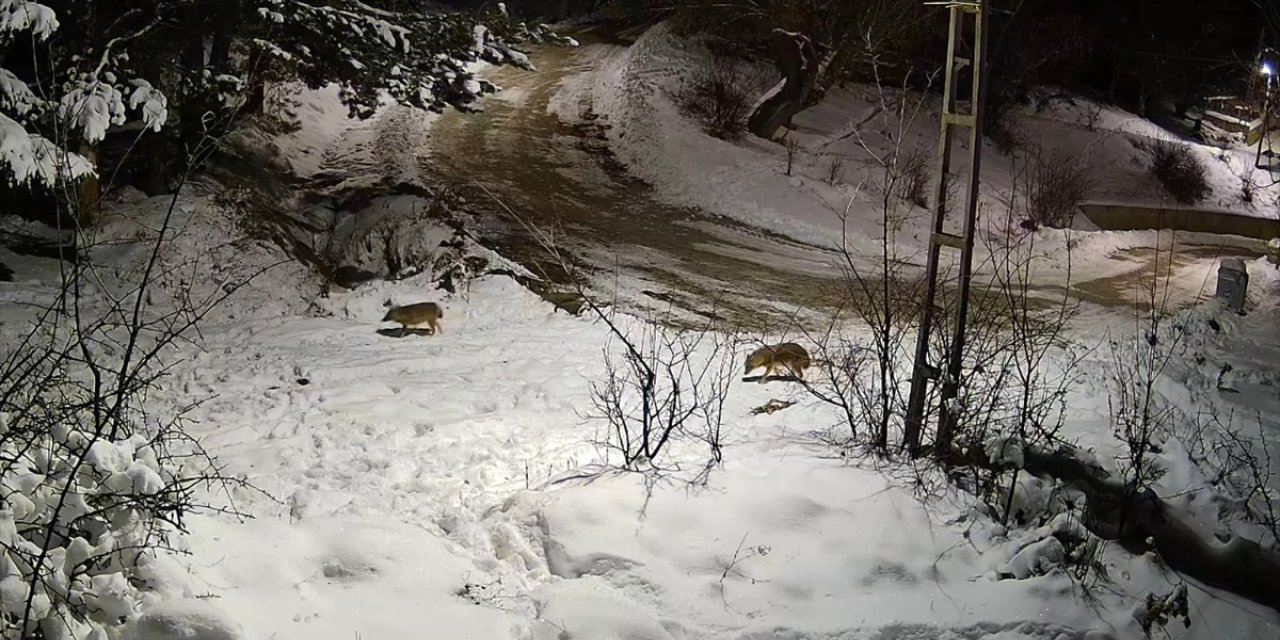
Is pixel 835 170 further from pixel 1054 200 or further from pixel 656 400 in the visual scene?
pixel 656 400

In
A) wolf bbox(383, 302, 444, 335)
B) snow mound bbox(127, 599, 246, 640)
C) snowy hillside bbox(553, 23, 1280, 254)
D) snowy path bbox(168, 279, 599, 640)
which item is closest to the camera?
snow mound bbox(127, 599, 246, 640)

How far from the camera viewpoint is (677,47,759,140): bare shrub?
20500 millimetres

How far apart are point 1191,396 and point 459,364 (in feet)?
23.4

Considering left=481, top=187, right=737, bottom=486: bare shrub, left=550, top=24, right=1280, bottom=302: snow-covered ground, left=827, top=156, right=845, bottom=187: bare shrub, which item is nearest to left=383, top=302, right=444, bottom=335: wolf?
left=481, top=187, right=737, bottom=486: bare shrub

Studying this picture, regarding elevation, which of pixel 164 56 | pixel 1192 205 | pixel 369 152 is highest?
pixel 164 56

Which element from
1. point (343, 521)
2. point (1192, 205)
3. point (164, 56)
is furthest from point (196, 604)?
point (1192, 205)

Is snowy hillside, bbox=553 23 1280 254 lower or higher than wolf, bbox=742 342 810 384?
higher

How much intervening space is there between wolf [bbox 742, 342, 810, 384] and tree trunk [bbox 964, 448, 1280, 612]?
2.52m

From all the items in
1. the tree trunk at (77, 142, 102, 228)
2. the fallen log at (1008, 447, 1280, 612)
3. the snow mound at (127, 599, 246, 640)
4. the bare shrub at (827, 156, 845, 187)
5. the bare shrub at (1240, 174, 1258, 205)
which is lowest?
the bare shrub at (1240, 174, 1258, 205)

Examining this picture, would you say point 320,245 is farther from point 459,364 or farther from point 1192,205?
point 1192,205

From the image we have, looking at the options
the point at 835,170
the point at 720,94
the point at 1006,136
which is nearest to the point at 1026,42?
the point at 1006,136

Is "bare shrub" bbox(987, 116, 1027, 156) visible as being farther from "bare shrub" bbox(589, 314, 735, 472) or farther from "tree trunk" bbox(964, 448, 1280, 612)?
"tree trunk" bbox(964, 448, 1280, 612)

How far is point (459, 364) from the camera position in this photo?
9578 millimetres

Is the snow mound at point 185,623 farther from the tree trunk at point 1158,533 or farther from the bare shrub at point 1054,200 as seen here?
the bare shrub at point 1054,200
